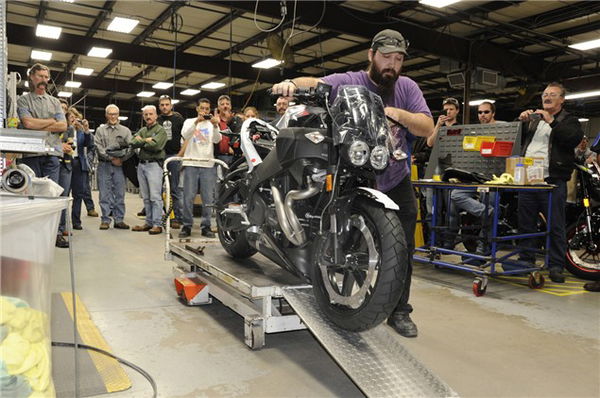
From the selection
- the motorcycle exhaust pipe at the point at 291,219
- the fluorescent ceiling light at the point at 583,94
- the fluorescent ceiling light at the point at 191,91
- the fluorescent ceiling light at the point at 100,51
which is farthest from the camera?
the fluorescent ceiling light at the point at 191,91

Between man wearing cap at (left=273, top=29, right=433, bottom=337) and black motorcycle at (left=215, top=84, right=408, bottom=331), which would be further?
man wearing cap at (left=273, top=29, right=433, bottom=337)

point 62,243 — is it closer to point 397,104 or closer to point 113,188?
point 113,188

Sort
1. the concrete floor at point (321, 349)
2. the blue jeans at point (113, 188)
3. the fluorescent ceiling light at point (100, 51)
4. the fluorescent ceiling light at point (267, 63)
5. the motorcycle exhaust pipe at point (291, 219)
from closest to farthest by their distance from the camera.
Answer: the concrete floor at point (321, 349), the motorcycle exhaust pipe at point (291, 219), the blue jeans at point (113, 188), the fluorescent ceiling light at point (100, 51), the fluorescent ceiling light at point (267, 63)

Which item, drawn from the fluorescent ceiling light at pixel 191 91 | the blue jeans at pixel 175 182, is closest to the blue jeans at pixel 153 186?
the blue jeans at pixel 175 182

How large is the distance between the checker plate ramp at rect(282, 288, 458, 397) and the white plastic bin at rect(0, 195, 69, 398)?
1.13 meters

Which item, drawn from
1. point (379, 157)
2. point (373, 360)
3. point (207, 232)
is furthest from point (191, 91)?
point (373, 360)

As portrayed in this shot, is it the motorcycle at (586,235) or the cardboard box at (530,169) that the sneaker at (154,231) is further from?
the motorcycle at (586,235)

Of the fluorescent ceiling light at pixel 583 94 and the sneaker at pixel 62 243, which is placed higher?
the fluorescent ceiling light at pixel 583 94

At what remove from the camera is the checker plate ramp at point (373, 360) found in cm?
194

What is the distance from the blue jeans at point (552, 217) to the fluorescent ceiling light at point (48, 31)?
361 inches

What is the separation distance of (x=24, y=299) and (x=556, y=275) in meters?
4.34

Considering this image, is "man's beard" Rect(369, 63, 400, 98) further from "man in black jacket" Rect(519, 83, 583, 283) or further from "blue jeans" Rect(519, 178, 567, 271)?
"blue jeans" Rect(519, 178, 567, 271)

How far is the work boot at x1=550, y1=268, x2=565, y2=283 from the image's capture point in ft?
14.3

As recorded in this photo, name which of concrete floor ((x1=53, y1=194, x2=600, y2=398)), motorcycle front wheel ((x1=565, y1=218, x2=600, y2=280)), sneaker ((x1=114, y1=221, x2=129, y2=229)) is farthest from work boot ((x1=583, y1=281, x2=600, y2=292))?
sneaker ((x1=114, y1=221, x2=129, y2=229))
